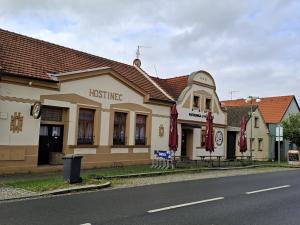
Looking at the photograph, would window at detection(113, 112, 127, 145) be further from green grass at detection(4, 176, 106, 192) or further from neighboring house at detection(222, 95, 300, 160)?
neighboring house at detection(222, 95, 300, 160)

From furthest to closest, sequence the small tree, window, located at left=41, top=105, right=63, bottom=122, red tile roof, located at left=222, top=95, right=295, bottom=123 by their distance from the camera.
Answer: red tile roof, located at left=222, top=95, right=295, bottom=123 < the small tree < window, located at left=41, top=105, right=63, bottom=122

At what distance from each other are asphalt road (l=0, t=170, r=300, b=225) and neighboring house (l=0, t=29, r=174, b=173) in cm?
688

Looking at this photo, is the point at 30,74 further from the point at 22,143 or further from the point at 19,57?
the point at 22,143

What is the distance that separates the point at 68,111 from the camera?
20.5 m

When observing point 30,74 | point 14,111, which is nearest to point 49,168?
point 14,111

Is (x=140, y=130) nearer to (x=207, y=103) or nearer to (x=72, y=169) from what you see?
(x=207, y=103)

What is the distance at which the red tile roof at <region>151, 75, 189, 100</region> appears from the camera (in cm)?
2968

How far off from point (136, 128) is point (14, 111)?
28.1 ft

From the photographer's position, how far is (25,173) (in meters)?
18.2

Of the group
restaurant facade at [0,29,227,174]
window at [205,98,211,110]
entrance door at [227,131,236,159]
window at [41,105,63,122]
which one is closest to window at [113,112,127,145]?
restaurant facade at [0,29,227,174]

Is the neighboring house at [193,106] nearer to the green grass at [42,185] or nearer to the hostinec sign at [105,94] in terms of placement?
the hostinec sign at [105,94]

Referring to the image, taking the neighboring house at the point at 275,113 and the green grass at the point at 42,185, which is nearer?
the green grass at the point at 42,185

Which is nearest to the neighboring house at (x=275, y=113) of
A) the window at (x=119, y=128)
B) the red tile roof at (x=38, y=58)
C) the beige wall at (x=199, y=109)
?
the beige wall at (x=199, y=109)

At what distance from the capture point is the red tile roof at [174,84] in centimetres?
2968
